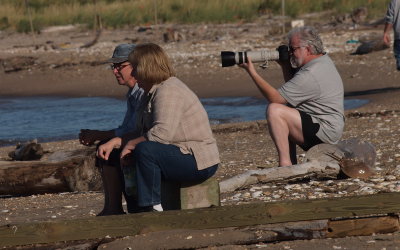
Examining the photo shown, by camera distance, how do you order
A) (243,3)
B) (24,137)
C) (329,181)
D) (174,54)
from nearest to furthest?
(329,181)
(24,137)
(174,54)
(243,3)

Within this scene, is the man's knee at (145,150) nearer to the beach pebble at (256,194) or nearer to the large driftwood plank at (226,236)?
the large driftwood plank at (226,236)

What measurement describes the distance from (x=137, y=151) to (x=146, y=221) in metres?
0.42

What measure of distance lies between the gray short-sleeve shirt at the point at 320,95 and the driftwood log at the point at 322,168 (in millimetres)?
128

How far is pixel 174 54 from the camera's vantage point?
71.9 feet

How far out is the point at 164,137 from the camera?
5867 millimetres

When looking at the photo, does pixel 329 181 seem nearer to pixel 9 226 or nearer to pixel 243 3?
pixel 9 226

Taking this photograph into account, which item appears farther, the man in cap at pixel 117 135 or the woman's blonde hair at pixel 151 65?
the man in cap at pixel 117 135

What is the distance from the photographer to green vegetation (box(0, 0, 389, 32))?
2930 cm

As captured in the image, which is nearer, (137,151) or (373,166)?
(137,151)

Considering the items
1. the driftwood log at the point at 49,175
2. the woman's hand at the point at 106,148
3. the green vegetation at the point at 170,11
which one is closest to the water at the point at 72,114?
the driftwood log at the point at 49,175

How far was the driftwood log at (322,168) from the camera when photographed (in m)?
7.21

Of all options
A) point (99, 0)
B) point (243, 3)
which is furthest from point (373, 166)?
point (99, 0)

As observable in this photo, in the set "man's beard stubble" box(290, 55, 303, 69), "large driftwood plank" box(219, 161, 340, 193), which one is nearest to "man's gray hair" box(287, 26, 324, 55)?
"man's beard stubble" box(290, 55, 303, 69)

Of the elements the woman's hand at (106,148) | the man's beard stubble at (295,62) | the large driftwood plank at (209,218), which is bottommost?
the large driftwood plank at (209,218)
